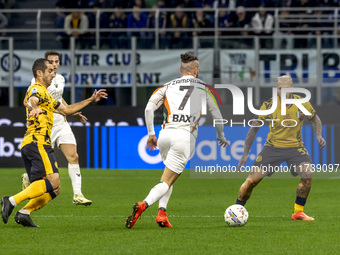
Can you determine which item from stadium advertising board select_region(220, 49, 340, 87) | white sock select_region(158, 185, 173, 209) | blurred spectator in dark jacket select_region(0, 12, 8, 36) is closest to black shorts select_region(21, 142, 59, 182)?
white sock select_region(158, 185, 173, 209)

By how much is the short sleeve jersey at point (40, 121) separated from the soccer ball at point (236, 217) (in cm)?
222

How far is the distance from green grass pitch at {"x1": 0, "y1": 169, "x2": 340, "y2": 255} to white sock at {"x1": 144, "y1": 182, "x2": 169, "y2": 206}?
0.35 metres

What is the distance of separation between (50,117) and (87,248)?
213 centimetres

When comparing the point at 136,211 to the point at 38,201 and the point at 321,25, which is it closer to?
the point at 38,201

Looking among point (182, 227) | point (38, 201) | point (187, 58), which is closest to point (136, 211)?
point (182, 227)

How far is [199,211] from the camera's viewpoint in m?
12.0

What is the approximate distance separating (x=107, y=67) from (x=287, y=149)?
11.2m

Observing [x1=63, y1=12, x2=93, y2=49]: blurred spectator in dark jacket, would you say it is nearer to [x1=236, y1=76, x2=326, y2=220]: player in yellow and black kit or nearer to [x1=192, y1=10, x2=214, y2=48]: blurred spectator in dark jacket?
[x1=192, y1=10, x2=214, y2=48]: blurred spectator in dark jacket

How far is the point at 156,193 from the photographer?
943cm

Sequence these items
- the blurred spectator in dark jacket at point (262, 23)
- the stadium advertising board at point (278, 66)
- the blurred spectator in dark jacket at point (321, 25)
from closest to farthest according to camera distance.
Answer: the stadium advertising board at point (278, 66) → the blurred spectator in dark jacket at point (262, 23) → the blurred spectator in dark jacket at point (321, 25)

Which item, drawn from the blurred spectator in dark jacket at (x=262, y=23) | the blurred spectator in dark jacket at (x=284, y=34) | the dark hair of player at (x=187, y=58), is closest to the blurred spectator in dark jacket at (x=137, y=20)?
the blurred spectator in dark jacket at (x=262, y=23)

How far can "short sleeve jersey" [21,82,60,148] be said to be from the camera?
31.5 ft

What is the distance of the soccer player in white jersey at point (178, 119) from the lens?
9695 mm

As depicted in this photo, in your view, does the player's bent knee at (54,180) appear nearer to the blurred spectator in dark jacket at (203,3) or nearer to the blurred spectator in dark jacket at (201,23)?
the blurred spectator in dark jacket at (201,23)
